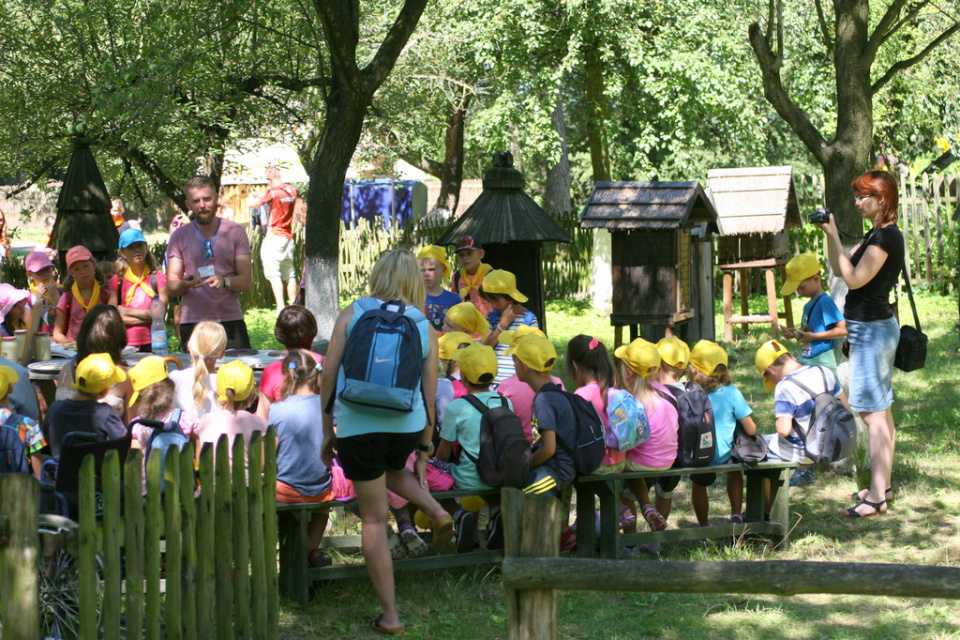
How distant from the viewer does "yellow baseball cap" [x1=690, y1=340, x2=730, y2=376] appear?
5.65m

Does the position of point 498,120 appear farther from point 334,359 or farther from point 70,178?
point 334,359

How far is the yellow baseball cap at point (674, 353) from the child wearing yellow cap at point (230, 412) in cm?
218

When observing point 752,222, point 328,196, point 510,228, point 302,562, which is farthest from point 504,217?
point 752,222

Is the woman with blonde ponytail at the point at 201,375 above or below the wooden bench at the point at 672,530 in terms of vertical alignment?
above

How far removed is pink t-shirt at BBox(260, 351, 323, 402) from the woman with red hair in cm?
293

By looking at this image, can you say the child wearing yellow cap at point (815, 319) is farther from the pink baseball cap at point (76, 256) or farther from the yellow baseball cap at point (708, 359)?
the pink baseball cap at point (76, 256)

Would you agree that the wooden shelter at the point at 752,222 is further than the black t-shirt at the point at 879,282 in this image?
Yes

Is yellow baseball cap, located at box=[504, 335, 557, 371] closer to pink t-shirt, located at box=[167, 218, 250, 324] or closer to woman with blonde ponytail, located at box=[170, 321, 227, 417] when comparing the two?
woman with blonde ponytail, located at box=[170, 321, 227, 417]

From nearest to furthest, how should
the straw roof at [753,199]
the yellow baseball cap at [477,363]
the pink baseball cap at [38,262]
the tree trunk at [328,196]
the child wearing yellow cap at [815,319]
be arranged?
the yellow baseball cap at [477,363] → the child wearing yellow cap at [815,319] → the pink baseball cap at [38,262] → the tree trunk at [328,196] → the straw roof at [753,199]

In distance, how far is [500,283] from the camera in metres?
6.95

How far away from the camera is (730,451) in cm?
567

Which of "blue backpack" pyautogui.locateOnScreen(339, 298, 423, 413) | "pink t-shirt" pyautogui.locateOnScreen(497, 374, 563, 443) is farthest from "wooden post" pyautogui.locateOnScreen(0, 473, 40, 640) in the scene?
"pink t-shirt" pyautogui.locateOnScreen(497, 374, 563, 443)

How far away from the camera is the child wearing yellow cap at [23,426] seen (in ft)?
15.3

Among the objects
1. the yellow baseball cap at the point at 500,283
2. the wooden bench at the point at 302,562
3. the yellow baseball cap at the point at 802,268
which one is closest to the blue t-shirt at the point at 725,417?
the yellow baseball cap at the point at 802,268
